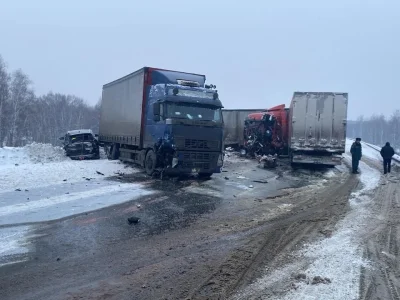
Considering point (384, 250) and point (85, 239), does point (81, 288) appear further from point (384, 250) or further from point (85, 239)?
point (384, 250)

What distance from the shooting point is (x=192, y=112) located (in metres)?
14.3

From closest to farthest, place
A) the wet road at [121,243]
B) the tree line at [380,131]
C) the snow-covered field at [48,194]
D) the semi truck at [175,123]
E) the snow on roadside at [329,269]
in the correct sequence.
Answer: the snow on roadside at [329,269] < the wet road at [121,243] < the snow-covered field at [48,194] < the semi truck at [175,123] < the tree line at [380,131]

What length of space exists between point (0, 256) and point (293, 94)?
53.2 feet

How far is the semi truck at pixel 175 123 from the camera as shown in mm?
14016

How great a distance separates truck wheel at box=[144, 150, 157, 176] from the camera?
14.9 metres

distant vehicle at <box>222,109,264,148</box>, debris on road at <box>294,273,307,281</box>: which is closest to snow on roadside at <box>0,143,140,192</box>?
debris on road at <box>294,273,307,281</box>

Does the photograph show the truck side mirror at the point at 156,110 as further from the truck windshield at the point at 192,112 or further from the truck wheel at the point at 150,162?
the truck wheel at the point at 150,162

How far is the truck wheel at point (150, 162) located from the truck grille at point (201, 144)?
152 centimetres

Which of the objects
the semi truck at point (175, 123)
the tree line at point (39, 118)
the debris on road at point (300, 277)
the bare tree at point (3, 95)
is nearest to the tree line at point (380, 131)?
the tree line at point (39, 118)

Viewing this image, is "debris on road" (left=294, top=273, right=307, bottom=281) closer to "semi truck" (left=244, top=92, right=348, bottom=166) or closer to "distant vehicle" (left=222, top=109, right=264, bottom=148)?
"semi truck" (left=244, top=92, right=348, bottom=166)

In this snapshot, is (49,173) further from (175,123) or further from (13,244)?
(13,244)

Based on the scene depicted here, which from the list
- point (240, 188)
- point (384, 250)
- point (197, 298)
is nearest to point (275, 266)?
point (197, 298)

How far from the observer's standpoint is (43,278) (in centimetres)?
516

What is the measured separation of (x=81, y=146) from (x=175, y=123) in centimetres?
1145
